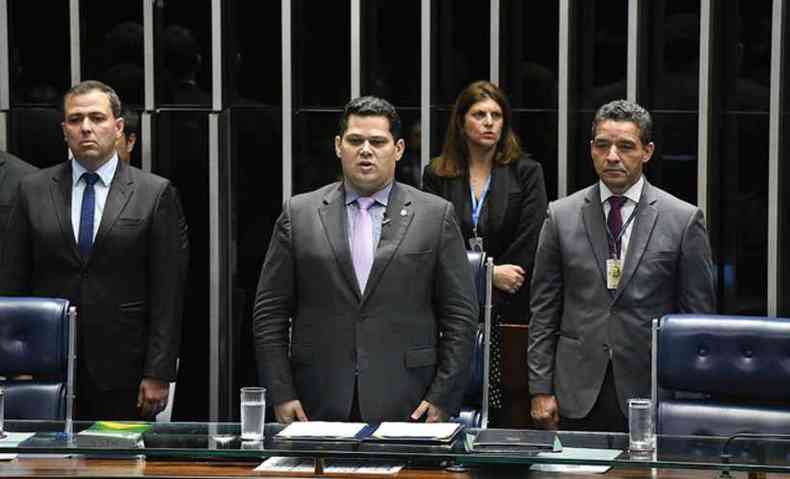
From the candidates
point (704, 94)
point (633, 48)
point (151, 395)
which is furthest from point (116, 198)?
point (704, 94)

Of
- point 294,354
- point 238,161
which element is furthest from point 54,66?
point 294,354

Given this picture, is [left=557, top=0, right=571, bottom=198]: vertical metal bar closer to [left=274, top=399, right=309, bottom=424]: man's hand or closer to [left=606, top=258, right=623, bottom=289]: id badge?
[left=606, top=258, right=623, bottom=289]: id badge

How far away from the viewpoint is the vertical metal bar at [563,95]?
625 centimetres

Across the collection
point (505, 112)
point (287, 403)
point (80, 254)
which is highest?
point (505, 112)

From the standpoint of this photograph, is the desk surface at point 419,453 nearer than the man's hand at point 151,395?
Yes

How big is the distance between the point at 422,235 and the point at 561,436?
41.7 inches

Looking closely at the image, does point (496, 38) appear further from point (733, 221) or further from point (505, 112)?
point (733, 221)

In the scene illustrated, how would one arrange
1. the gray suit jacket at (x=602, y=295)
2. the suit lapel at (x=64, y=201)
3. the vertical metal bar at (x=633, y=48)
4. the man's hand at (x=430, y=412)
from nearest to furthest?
the man's hand at (x=430, y=412), the gray suit jacket at (x=602, y=295), the suit lapel at (x=64, y=201), the vertical metal bar at (x=633, y=48)

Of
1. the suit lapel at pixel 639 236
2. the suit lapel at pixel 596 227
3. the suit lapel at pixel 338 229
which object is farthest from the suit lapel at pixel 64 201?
the suit lapel at pixel 639 236

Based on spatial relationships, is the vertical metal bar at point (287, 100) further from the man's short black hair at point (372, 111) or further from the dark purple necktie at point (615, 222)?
the dark purple necktie at point (615, 222)

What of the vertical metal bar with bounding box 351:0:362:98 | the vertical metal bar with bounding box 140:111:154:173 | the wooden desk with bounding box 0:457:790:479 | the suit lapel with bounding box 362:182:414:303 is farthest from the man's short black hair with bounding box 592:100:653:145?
the vertical metal bar with bounding box 140:111:154:173

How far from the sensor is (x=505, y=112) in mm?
5609

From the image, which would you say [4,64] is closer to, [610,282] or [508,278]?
[508,278]

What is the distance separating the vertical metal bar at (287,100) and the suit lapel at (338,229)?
6.39 feet
